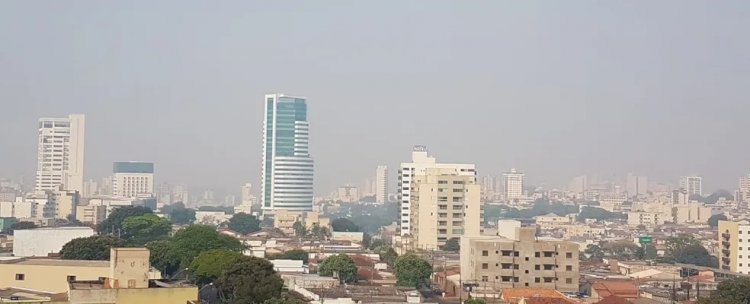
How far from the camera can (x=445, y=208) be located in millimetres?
52938

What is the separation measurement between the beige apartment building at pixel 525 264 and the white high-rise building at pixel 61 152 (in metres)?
70.9

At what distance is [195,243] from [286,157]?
7538 cm

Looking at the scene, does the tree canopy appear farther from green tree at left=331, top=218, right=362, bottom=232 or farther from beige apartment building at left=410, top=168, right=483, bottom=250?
green tree at left=331, top=218, right=362, bottom=232

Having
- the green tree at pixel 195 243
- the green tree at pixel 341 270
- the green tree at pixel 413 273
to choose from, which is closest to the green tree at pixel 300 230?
the green tree at pixel 413 273

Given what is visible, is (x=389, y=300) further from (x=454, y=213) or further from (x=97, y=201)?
(x=97, y=201)

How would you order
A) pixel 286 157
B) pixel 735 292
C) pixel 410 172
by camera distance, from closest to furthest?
1. pixel 735 292
2. pixel 410 172
3. pixel 286 157

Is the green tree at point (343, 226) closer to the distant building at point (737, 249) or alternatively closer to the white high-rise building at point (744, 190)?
the distant building at point (737, 249)

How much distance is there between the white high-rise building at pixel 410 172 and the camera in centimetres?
5769

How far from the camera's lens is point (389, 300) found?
25.7m

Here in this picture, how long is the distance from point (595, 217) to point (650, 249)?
139 ft

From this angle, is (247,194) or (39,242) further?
(247,194)

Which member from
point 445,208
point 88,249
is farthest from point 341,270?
point 445,208

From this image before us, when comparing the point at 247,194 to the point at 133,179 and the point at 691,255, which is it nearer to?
the point at 133,179

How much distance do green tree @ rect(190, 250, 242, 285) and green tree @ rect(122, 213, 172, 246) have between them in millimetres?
18188
